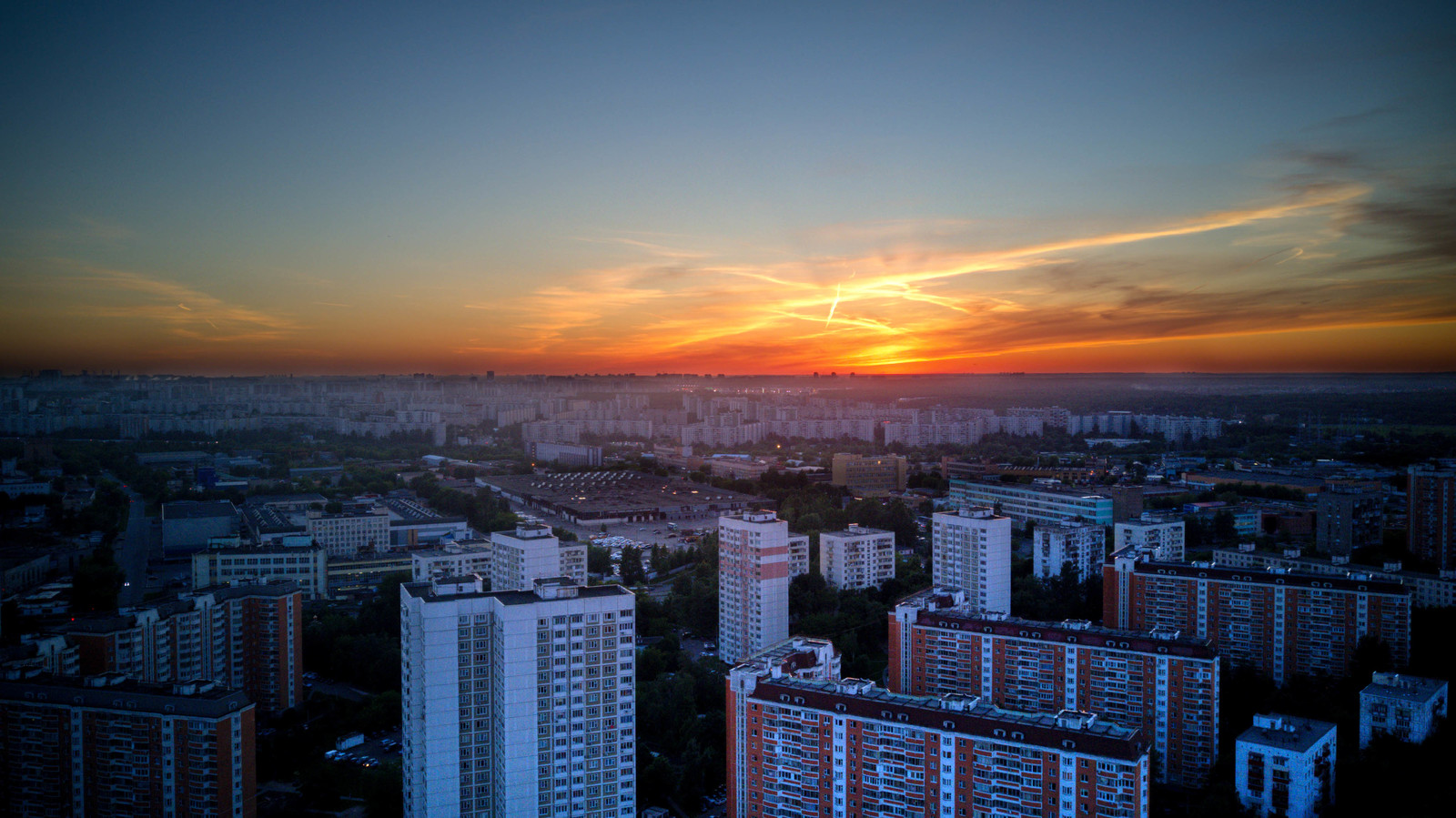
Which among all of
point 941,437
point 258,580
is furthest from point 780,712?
point 941,437

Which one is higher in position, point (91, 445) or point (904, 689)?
point (91, 445)

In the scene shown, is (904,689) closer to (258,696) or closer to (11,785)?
(258,696)

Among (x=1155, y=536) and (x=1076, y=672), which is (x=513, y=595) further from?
(x=1155, y=536)

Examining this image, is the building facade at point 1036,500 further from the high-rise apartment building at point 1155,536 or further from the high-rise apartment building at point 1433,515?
the high-rise apartment building at point 1433,515

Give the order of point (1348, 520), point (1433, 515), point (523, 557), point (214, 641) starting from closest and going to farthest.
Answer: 1. point (214, 641)
2. point (523, 557)
3. point (1433, 515)
4. point (1348, 520)

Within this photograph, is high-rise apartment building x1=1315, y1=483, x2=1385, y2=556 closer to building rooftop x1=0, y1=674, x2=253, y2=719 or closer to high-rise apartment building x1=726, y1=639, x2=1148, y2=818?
high-rise apartment building x1=726, y1=639, x2=1148, y2=818

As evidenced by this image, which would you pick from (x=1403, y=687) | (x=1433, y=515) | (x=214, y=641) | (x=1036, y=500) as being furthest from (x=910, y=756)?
(x=1036, y=500)

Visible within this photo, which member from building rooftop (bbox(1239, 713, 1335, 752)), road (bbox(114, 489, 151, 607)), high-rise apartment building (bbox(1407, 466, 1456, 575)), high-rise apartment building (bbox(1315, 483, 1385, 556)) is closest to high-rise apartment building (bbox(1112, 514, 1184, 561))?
high-rise apartment building (bbox(1315, 483, 1385, 556))
